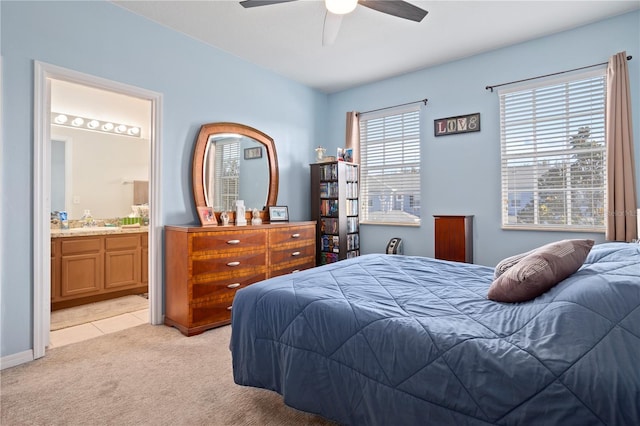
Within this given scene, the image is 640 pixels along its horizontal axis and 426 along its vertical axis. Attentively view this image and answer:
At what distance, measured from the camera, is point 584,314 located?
3.65ft

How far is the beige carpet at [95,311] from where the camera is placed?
11.2 feet

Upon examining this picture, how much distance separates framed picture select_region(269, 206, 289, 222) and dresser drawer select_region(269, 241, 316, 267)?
0.46 m

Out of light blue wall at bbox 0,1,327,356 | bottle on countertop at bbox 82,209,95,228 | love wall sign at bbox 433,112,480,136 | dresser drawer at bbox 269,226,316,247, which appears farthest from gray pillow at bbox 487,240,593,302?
bottle on countertop at bbox 82,209,95,228

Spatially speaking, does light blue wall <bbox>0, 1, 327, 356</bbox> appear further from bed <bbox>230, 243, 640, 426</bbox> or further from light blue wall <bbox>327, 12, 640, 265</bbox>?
bed <bbox>230, 243, 640, 426</bbox>

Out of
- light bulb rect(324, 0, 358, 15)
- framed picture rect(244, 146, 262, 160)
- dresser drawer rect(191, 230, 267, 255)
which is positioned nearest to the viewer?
light bulb rect(324, 0, 358, 15)

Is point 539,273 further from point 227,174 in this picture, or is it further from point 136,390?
point 227,174

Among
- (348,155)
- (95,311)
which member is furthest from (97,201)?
(348,155)

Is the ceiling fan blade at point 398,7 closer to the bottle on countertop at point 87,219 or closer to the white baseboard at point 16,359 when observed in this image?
the white baseboard at point 16,359

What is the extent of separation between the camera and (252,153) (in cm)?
417

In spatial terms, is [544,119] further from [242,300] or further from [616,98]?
[242,300]

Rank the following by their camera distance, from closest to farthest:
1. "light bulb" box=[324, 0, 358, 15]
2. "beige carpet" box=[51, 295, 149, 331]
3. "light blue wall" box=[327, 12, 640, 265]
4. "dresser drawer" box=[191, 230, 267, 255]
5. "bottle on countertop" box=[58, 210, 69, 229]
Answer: "light bulb" box=[324, 0, 358, 15] → "dresser drawer" box=[191, 230, 267, 255] → "light blue wall" box=[327, 12, 640, 265] → "beige carpet" box=[51, 295, 149, 331] → "bottle on countertop" box=[58, 210, 69, 229]

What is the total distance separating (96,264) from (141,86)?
2.20m

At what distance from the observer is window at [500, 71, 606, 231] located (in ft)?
10.9

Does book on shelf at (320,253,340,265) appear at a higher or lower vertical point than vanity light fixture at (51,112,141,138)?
lower
